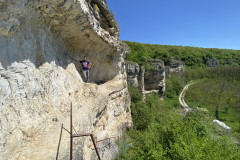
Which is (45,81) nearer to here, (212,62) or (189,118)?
(189,118)

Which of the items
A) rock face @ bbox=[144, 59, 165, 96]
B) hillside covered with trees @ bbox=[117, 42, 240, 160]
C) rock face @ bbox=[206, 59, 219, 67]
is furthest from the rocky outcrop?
rock face @ bbox=[206, 59, 219, 67]

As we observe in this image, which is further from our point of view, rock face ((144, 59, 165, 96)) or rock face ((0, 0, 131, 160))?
rock face ((144, 59, 165, 96))

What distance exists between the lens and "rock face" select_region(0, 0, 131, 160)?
8.81 feet

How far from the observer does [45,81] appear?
3582 millimetres

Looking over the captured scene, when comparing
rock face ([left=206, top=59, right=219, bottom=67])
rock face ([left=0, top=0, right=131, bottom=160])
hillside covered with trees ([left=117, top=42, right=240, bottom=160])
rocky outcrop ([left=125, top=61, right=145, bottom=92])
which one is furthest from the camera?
rock face ([left=206, top=59, right=219, bottom=67])

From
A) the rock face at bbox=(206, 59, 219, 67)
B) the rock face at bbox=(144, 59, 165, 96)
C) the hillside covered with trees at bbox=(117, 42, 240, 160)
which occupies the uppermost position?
the rock face at bbox=(206, 59, 219, 67)

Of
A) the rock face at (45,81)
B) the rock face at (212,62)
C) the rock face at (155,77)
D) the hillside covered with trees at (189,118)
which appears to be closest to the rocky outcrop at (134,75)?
the hillside covered with trees at (189,118)

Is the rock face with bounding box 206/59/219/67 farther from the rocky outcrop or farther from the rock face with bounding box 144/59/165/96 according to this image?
the rocky outcrop

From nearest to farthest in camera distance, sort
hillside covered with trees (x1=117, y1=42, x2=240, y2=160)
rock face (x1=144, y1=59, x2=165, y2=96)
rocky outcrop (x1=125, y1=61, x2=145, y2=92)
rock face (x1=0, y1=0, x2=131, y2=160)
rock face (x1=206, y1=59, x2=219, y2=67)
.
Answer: rock face (x1=0, y1=0, x2=131, y2=160), hillside covered with trees (x1=117, y1=42, x2=240, y2=160), rocky outcrop (x1=125, y1=61, x2=145, y2=92), rock face (x1=144, y1=59, x2=165, y2=96), rock face (x1=206, y1=59, x2=219, y2=67)

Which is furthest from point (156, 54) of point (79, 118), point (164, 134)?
point (79, 118)

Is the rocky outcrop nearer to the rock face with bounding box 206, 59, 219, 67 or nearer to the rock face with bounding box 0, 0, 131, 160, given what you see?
the rock face with bounding box 0, 0, 131, 160

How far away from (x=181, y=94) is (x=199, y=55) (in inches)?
1439

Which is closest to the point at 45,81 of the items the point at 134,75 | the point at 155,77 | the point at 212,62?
the point at 134,75

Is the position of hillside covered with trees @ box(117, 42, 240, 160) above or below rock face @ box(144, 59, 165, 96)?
below
